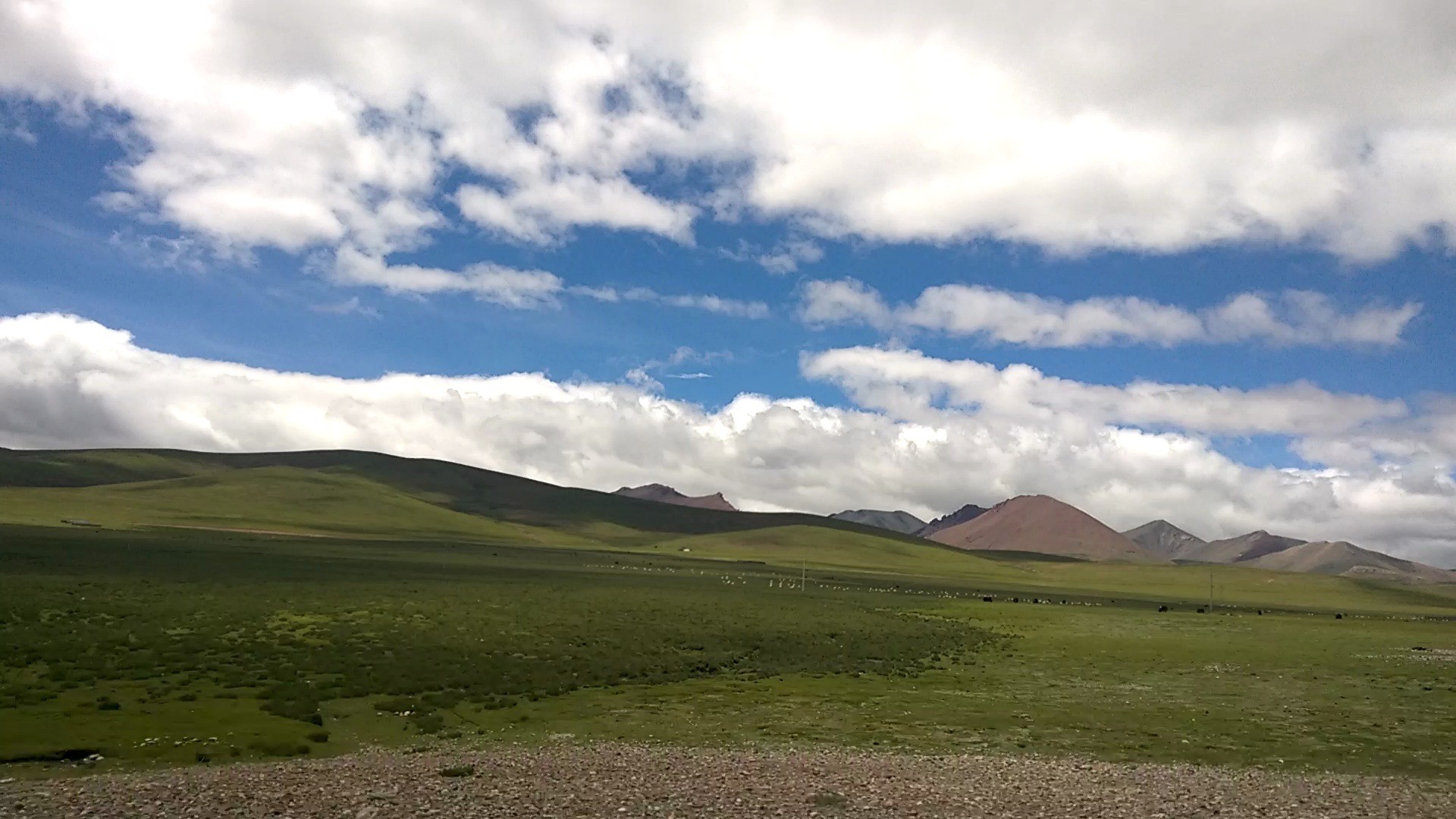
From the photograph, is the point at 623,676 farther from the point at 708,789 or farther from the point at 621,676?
the point at 708,789

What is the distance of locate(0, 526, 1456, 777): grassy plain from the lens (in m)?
24.9

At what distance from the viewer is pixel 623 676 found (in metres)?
Result: 36.2

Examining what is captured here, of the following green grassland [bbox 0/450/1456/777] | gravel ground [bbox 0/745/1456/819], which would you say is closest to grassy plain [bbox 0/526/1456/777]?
green grassland [bbox 0/450/1456/777]

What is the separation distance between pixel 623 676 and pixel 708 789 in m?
18.0

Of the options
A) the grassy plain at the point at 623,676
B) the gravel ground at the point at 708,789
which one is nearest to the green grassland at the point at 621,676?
the grassy plain at the point at 623,676

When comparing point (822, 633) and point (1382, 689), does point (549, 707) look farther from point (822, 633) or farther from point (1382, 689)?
point (1382, 689)

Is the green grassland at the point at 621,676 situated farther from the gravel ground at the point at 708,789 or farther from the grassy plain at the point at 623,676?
the gravel ground at the point at 708,789

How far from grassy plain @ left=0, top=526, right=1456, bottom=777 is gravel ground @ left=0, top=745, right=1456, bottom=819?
2276 mm

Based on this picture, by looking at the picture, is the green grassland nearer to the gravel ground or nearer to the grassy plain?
the grassy plain

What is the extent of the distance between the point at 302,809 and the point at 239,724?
9055mm

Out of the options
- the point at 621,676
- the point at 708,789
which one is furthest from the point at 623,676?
the point at 708,789

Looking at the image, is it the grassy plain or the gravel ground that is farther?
the grassy plain

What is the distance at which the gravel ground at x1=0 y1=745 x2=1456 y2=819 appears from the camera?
16.6 metres

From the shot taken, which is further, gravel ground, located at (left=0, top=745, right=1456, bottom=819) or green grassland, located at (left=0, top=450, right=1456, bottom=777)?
green grassland, located at (left=0, top=450, right=1456, bottom=777)
